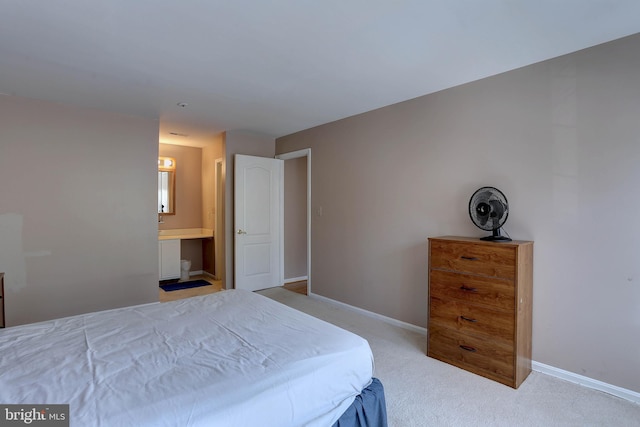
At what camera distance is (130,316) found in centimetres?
205

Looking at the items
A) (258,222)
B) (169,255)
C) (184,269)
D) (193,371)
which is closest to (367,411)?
(193,371)

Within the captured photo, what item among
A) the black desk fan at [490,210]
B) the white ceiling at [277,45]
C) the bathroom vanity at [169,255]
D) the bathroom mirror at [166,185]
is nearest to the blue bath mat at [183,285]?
the bathroom vanity at [169,255]

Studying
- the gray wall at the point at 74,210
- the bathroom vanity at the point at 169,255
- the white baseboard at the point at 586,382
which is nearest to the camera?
the white baseboard at the point at 586,382

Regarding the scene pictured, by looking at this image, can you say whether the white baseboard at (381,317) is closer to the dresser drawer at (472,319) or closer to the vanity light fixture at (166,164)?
the dresser drawer at (472,319)

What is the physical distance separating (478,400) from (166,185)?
5.56 m

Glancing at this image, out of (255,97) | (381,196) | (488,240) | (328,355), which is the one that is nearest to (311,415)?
→ (328,355)

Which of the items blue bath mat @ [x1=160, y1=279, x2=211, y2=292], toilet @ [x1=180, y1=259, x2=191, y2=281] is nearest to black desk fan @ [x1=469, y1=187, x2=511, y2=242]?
blue bath mat @ [x1=160, y1=279, x2=211, y2=292]

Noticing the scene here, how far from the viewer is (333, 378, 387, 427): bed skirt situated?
1536 mm

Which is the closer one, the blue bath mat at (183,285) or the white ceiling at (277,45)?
the white ceiling at (277,45)

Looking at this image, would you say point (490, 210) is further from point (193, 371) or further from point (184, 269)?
point (184, 269)

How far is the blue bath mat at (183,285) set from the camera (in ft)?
16.8

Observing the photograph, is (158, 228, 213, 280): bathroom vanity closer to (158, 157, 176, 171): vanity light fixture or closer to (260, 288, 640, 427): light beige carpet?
(158, 157, 176, 171): vanity light fixture

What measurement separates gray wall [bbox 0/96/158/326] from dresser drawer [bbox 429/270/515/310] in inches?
137

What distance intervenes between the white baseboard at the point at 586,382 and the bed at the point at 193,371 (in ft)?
5.50
